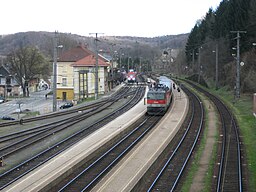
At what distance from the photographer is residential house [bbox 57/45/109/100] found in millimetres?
67875

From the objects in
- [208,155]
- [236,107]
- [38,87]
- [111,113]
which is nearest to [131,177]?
[208,155]

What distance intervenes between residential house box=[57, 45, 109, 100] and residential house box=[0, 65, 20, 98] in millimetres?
20941

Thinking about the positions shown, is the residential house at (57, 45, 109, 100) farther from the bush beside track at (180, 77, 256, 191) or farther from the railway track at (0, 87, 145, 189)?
the railway track at (0, 87, 145, 189)

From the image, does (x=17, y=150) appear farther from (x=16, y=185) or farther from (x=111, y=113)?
(x=111, y=113)

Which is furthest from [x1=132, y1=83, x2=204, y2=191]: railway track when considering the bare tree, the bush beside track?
the bare tree

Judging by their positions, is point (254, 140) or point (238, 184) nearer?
point (238, 184)

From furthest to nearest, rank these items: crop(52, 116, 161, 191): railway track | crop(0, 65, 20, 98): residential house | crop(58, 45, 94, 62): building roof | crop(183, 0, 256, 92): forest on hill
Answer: crop(0, 65, 20, 98): residential house → crop(58, 45, 94, 62): building roof → crop(183, 0, 256, 92): forest on hill → crop(52, 116, 161, 191): railway track

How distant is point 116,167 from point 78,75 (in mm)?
49634

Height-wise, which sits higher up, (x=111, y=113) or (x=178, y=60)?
(x=178, y=60)

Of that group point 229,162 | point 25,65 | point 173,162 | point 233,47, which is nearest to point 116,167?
point 173,162

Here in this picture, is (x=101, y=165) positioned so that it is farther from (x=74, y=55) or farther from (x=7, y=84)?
(x=7, y=84)

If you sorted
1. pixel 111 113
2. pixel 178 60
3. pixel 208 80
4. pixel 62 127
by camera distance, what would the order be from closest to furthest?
pixel 62 127, pixel 111 113, pixel 208 80, pixel 178 60

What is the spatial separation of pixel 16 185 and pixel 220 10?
74637 mm

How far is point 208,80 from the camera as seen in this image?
3314 inches
